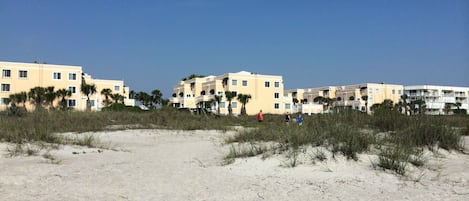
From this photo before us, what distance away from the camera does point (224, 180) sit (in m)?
7.98

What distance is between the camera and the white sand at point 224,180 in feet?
21.5

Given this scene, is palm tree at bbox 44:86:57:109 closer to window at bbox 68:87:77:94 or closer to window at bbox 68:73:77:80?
window at bbox 68:87:77:94

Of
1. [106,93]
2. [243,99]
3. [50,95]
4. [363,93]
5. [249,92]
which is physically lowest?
[243,99]

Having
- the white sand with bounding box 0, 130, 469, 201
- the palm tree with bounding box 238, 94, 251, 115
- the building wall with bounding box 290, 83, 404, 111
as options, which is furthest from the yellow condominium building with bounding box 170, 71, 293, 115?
the white sand with bounding box 0, 130, 469, 201

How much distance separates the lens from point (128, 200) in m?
6.34

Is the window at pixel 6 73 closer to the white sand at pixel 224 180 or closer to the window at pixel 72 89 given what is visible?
the window at pixel 72 89

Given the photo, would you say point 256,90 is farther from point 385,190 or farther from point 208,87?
point 385,190

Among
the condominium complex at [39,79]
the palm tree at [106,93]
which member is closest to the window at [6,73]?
the condominium complex at [39,79]

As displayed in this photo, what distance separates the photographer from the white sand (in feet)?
21.5

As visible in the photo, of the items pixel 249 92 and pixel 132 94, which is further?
pixel 132 94

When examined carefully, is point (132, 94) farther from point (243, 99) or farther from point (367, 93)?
point (367, 93)

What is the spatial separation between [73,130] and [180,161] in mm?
12000

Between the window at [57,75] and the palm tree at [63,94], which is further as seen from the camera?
the window at [57,75]

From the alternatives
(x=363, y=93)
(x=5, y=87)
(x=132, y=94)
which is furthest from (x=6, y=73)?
(x=363, y=93)
